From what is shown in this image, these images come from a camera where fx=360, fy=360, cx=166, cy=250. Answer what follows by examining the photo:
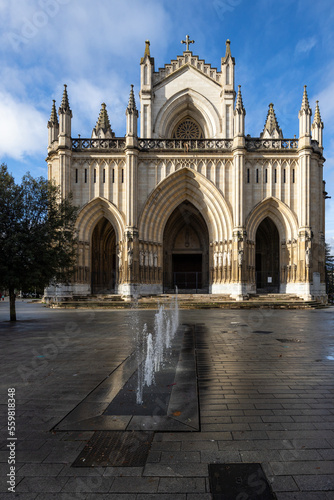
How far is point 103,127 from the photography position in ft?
124

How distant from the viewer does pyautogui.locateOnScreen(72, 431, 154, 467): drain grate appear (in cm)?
317

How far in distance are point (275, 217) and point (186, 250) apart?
9323mm

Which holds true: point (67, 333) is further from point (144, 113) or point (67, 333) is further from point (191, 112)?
point (191, 112)

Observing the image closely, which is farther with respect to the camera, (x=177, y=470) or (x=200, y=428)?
(x=200, y=428)

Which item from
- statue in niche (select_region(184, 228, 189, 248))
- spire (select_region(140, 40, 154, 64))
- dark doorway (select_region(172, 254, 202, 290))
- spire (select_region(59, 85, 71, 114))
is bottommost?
dark doorway (select_region(172, 254, 202, 290))

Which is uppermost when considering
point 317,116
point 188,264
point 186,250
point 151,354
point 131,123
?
point 317,116

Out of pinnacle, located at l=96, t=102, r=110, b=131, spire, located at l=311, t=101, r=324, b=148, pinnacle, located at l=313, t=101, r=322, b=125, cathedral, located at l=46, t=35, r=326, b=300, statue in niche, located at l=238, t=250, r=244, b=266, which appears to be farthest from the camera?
pinnacle, located at l=96, t=102, r=110, b=131

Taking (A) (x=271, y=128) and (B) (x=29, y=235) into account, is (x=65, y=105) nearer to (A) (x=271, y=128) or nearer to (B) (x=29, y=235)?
(B) (x=29, y=235)

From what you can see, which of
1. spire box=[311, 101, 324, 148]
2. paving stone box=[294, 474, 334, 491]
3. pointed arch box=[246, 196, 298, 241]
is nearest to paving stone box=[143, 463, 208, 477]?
paving stone box=[294, 474, 334, 491]

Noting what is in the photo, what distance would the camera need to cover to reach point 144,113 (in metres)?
33.6

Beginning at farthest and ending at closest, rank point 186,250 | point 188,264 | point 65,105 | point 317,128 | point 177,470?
point 188,264 → point 186,250 → point 317,128 → point 65,105 → point 177,470

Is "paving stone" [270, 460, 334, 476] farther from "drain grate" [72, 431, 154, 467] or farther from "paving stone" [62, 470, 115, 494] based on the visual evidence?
"paving stone" [62, 470, 115, 494]

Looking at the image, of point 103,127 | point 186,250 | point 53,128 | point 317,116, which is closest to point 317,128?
point 317,116

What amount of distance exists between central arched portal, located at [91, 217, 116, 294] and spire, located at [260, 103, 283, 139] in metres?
18.3
